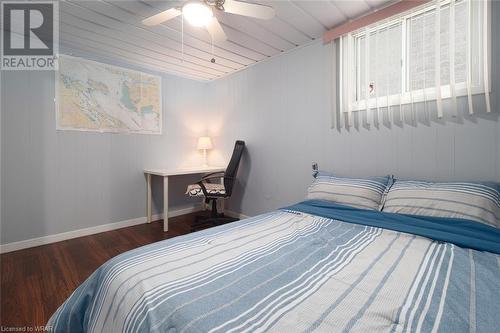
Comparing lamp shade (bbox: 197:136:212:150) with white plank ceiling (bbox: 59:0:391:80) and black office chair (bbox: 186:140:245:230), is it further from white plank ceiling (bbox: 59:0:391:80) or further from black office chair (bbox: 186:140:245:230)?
white plank ceiling (bbox: 59:0:391:80)

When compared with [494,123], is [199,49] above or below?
above

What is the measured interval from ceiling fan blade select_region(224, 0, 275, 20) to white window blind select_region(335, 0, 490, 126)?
1039mm

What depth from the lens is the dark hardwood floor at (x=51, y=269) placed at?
1524 mm

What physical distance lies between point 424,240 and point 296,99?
78.1 inches

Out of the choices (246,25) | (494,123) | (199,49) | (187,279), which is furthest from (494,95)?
(199,49)

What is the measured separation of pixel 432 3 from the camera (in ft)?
5.82

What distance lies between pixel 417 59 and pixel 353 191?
120 cm

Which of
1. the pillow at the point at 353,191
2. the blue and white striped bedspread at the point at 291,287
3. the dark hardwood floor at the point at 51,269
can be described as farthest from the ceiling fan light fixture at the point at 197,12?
the dark hardwood floor at the point at 51,269

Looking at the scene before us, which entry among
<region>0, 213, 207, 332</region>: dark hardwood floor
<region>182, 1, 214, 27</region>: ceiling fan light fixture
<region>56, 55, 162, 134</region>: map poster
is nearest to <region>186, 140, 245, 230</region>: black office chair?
<region>0, 213, 207, 332</region>: dark hardwood floor

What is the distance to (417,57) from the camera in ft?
6.14

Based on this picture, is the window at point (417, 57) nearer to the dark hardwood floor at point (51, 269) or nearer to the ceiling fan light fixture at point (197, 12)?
the ceiling fan light fixture at point (197, 12)

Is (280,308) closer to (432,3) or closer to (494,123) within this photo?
(494,123)

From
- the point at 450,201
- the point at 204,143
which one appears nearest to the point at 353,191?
the point at 450,201

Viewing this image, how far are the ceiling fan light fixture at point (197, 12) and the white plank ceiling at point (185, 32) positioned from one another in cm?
41
